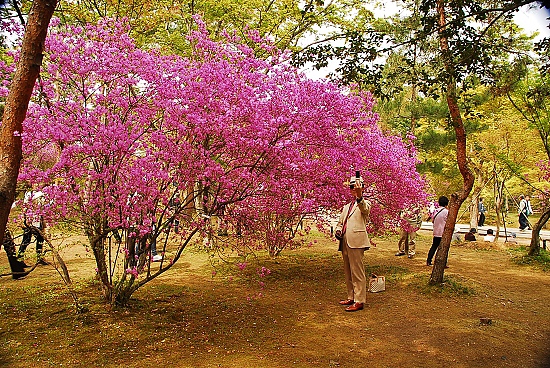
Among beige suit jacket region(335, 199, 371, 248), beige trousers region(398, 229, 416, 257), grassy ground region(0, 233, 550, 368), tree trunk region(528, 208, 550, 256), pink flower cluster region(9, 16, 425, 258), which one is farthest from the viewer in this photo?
beige trousers region(398, 229, 416, 257)

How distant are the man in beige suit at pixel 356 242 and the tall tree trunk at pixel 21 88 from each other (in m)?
4.22

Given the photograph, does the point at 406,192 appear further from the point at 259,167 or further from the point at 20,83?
the point at 20,83

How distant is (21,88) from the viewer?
3.11 metres

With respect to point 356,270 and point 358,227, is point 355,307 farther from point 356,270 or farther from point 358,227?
point 358,227

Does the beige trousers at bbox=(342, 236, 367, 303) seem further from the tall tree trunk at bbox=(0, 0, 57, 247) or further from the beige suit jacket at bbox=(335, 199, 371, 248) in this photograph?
the tall tree trunk at bbox=(0, 0, 57, 247)

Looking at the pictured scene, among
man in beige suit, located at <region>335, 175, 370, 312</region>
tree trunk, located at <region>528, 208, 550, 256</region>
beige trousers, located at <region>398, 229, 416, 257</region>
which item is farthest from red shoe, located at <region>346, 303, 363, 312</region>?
tree trunk, located at <region>528, 208, 550, 256</region>

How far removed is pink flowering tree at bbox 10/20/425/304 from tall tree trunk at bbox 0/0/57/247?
1.69 metres

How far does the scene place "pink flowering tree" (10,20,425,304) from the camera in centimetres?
501

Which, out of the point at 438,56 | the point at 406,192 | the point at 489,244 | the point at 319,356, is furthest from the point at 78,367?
the point at 489,244

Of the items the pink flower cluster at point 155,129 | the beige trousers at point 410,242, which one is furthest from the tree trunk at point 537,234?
the pink flower cluster at point 155,129

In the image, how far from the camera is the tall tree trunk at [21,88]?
9.76 feet

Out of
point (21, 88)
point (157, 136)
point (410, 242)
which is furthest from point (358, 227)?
point (410, 242)

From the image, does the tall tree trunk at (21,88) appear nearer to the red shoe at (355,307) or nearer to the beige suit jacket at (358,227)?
the beige suit jacket at (358,227)

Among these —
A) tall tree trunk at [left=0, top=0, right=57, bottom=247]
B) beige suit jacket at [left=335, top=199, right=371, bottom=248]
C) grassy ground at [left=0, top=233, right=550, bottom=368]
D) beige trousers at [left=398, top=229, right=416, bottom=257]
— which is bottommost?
grassy ground at [left=0, top=233, right=550, bottom=368]
